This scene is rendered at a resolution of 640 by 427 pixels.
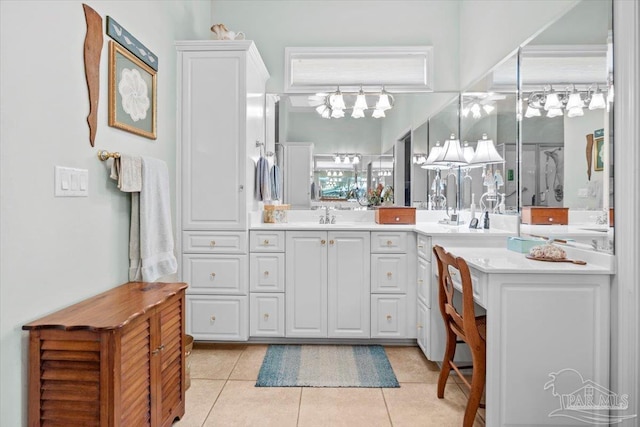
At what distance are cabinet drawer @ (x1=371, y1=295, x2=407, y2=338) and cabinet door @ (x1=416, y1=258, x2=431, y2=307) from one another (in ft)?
0.60

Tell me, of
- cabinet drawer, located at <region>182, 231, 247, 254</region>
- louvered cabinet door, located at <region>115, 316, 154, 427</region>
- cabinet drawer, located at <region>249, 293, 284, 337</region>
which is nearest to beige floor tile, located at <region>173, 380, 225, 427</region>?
louvered cabinet door, located at <region>115, 316, 154, 427</region>

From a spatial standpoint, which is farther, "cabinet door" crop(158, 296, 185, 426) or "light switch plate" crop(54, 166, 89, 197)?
"cabinet door" crop(158, 296, 185, 426)

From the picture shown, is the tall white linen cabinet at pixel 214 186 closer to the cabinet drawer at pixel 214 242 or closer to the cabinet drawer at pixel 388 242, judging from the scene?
the cabinet drawer at pixel 214 242

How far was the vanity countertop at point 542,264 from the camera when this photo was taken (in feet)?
5.78

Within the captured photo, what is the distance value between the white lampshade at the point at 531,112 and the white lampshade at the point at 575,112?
31 cm

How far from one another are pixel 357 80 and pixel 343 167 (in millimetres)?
788

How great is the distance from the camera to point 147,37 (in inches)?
97.5

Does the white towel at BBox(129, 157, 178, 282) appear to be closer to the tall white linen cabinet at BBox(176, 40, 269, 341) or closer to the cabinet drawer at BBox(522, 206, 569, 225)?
the tall white linen cabinet at BBox(176, 40, 269, 341)

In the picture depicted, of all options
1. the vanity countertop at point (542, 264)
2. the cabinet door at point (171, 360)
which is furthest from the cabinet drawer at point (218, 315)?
the vanity countertop at point (542, 264)

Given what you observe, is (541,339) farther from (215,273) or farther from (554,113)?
(215,273)

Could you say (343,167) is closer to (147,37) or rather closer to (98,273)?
(147,37)

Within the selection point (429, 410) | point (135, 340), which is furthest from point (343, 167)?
point (135, 340)

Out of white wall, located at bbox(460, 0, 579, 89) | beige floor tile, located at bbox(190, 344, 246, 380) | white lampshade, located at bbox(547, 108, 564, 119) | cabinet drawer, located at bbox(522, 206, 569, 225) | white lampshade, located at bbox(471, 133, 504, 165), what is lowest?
beige floor tile, located at bbox(190, 344, 246, 380)

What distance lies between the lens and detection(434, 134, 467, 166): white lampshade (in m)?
3.21
